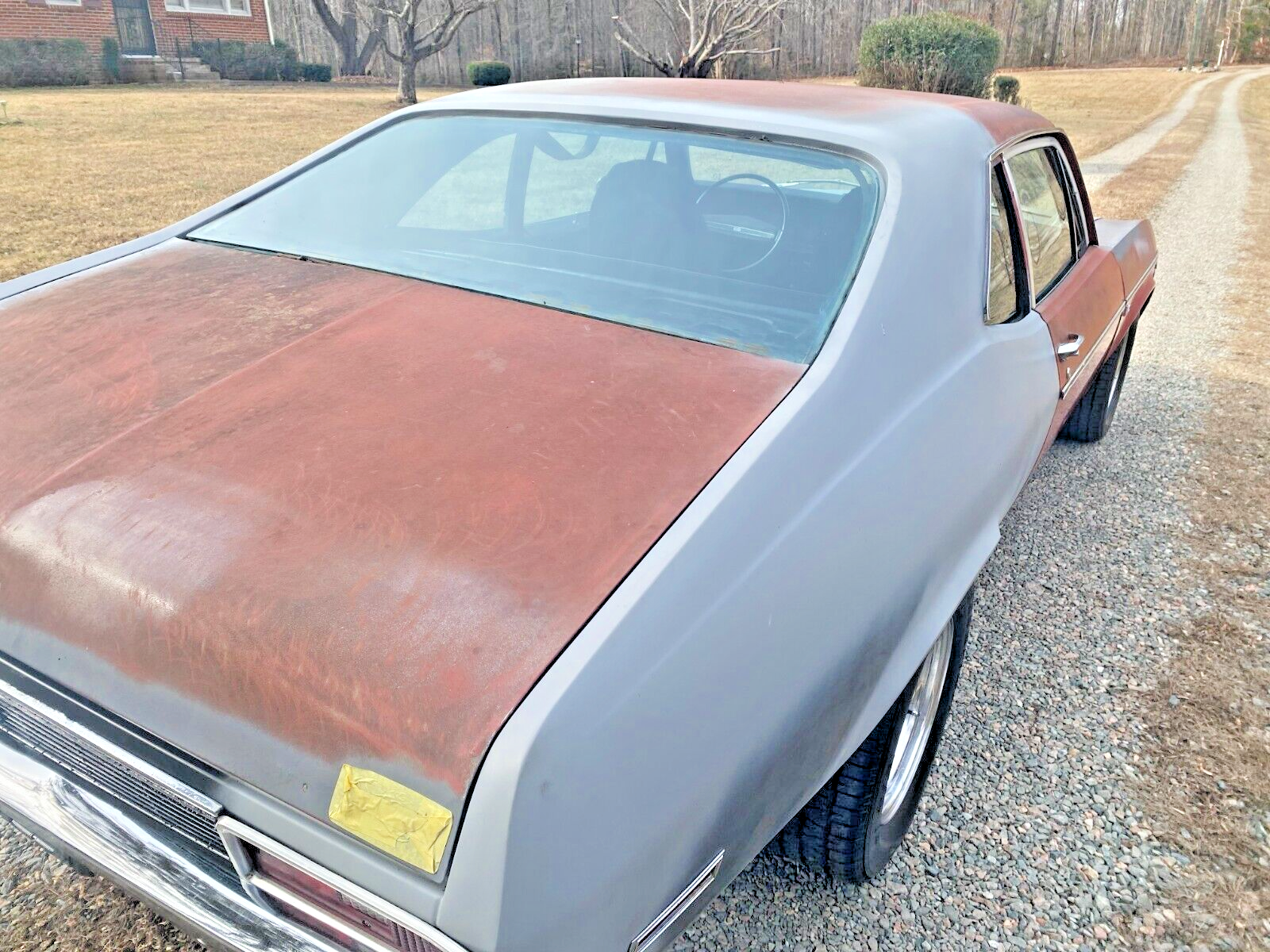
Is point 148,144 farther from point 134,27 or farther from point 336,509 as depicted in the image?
point 134,27

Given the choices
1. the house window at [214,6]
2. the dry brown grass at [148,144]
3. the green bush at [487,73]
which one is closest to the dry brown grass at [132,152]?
the dry brown grass at [148,144]

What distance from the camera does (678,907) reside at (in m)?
1.19

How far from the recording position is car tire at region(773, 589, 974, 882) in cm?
170

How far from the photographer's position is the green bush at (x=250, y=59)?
2070cm

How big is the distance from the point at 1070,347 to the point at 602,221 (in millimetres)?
1299

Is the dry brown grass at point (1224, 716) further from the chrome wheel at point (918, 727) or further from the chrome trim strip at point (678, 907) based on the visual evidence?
the chrome trim strip at point (678, 907)

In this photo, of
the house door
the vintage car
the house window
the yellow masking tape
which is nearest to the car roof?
the vintage car

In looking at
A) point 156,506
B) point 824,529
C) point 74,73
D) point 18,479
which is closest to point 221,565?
point 156,506

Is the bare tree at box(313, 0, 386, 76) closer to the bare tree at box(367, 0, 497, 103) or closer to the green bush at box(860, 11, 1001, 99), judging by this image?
the bare tree at box(367, 0, 497, 103)

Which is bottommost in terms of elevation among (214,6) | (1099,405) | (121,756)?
(1099,405)

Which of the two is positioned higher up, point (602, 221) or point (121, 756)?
point (602, 221)

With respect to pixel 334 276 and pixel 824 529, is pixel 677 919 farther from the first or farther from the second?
pixel 334 276

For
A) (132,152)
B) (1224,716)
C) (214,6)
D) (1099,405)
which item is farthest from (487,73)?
(1224,716)

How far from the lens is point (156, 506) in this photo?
55.2 inches
